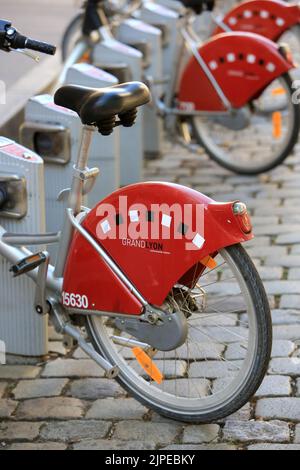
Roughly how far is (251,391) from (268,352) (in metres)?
0.18

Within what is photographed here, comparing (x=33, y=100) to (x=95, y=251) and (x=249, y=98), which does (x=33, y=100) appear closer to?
(x=95, y=251)

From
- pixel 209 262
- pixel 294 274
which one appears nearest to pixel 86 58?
pixel 294 274

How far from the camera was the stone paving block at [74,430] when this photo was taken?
431 centimetres

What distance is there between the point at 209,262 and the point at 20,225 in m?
1.07

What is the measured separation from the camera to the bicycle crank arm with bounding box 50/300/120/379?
445cm

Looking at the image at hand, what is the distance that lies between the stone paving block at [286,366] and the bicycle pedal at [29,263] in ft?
3.62

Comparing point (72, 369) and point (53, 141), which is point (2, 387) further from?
point (53, 141)

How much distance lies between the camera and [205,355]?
4.74m

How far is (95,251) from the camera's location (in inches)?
170

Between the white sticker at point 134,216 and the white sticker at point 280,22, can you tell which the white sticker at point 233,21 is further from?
the white sticker at point 134,216

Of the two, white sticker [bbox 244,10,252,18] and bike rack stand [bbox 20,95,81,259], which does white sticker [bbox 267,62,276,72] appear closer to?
white sticker [bbox 244,10,252,18]

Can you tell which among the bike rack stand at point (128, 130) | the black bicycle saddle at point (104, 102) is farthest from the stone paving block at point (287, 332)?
the bike rack stand at point (128, 130)

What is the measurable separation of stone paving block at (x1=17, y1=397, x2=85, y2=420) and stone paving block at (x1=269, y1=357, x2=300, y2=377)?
861 millimetres

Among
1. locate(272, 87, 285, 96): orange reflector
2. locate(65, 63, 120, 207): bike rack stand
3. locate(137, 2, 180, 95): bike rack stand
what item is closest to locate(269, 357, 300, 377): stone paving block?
→ locate(65, 63, 120, 207): bike rack stand
